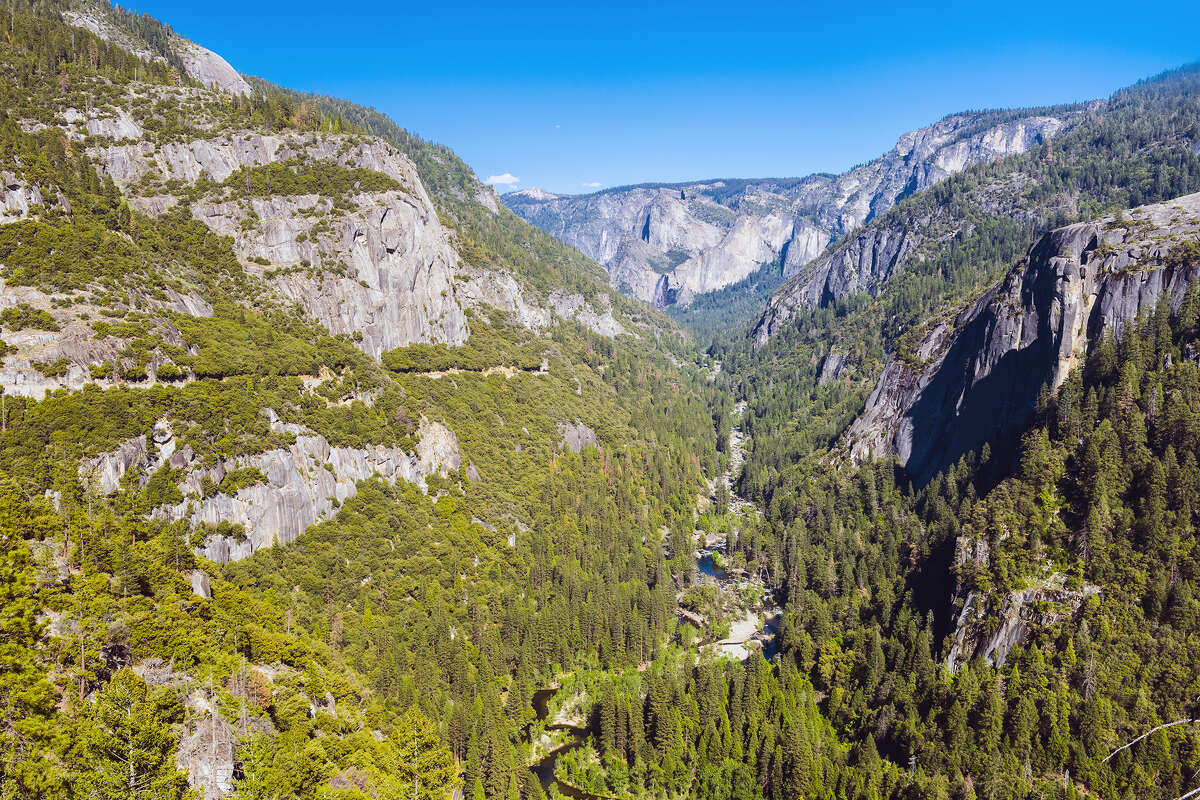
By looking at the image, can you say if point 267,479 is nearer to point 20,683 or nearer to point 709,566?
point 20,683

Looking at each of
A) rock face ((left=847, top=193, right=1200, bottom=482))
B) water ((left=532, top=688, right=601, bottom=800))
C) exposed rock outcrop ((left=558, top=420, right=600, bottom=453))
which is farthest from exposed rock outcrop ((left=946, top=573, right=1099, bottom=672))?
exposed rock outcrop ((left=558, top=420, right=600, bottom=453))

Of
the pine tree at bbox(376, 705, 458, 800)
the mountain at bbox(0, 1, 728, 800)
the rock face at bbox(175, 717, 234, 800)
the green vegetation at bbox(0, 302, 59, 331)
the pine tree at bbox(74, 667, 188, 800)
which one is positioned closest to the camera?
the pine tree at bbox(74, 667, 188, 800)

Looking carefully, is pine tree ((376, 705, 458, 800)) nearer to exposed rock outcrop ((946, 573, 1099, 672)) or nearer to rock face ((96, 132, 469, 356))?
exposed rock outcrop ((946, 573, 1099, 672))

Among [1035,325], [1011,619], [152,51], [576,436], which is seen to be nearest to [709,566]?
[576,436]

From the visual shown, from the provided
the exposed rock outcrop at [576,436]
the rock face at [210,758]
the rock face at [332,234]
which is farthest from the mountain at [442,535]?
the exposed rock outcrop at [576,436]

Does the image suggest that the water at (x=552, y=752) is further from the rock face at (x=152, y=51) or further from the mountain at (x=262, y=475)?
the rock face at (x=152, y=51)

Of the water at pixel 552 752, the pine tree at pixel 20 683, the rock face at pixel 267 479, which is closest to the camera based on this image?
the pine tree at pixel 20 683

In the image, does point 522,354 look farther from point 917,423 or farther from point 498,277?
point 917,423

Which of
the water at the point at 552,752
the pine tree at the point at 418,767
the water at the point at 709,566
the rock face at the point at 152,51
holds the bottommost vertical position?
the water at the point at 552,752

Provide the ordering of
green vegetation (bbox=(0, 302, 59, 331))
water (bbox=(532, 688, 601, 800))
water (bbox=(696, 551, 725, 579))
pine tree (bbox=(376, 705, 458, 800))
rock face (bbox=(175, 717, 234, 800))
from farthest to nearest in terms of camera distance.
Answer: water (bbox=(696, 551, 725, 579))
water (bbox=(532, 688, 601, 800))
green vegetation (bbox=(0, 302, 59, 331))
pine tree (bbox=(376, 705, 458, 800))
rock face (bbox=(175, 717, 234, 800))
